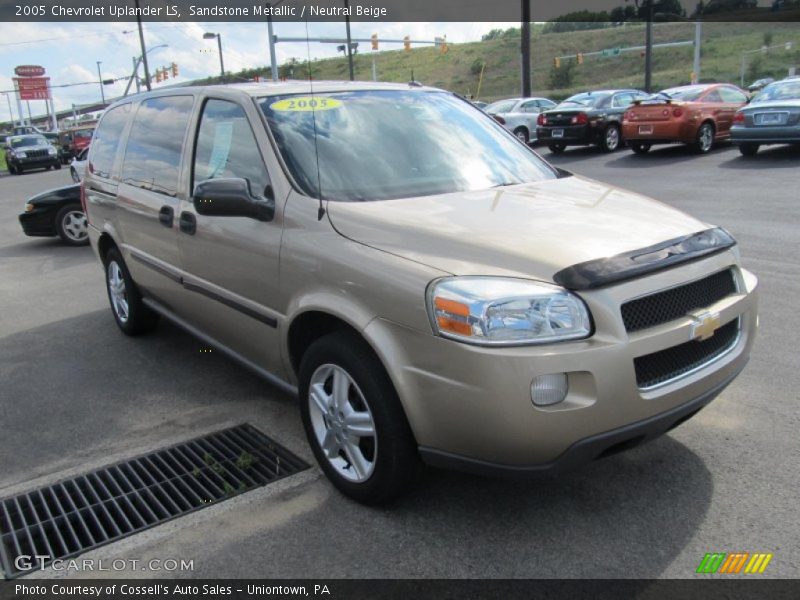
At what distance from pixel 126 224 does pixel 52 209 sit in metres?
6.31

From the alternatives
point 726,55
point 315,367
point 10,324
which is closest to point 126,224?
point 10,324

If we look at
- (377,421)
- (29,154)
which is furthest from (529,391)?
(29,154)

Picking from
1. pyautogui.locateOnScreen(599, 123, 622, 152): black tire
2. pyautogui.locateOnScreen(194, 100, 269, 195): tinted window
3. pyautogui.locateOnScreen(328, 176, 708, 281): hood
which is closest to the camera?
pyautogui.locateOnScreen(328, 176, 708, 281): hood

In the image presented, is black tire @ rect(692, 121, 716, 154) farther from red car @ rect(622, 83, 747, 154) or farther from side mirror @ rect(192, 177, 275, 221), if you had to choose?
side mirror @ rect(192, 177, 275, 221)

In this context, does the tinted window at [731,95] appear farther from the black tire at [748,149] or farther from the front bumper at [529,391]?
the front bumper at [529,391]

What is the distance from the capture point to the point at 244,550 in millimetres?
2836

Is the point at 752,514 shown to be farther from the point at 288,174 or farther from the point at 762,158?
the point at 762,158

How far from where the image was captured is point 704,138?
15.4 meters

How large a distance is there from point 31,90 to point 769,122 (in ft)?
288

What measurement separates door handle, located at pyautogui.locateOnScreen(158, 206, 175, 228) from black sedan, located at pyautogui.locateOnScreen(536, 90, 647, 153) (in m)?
15.1

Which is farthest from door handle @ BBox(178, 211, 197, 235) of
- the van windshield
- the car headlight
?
the car headlight

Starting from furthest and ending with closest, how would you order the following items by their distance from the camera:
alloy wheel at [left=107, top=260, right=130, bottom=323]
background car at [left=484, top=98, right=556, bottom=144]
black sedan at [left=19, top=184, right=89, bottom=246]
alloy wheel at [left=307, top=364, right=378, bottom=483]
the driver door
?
background car at [left=484, top=98, right=556, bottom=144], black sedan at [left=19, top=184, right=89, bottom=246], alloy wheel at [left=107, top=260, right=130, bottom=323], the driver door, alloy wheel at [left=307, top=364, right=378, bottom=483]

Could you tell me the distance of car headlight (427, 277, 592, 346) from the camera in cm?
247

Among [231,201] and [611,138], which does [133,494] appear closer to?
[231,201]
